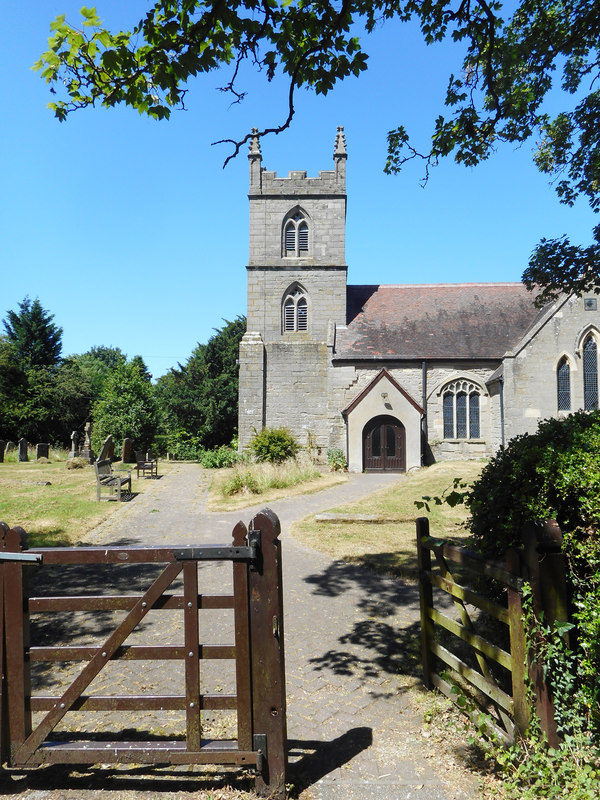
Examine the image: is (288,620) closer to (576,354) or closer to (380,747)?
(380,747)

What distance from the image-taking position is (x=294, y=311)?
27.0 m

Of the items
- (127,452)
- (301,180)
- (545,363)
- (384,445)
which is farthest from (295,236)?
(127,452)

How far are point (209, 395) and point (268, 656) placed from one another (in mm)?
37375

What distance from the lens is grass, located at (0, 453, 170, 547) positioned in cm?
980

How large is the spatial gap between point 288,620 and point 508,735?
2.99m

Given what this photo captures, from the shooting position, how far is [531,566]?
2.97 meters

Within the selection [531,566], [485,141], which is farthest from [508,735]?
[485,141]

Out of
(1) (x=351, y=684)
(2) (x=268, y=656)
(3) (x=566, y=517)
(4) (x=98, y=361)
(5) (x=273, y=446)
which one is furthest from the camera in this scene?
(4) (x=98, y=361)

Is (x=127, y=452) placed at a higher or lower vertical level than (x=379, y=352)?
lower

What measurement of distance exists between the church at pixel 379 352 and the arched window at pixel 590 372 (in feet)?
0.21

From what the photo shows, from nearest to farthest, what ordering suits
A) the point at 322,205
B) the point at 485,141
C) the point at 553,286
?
the point at 485,141, the point at 553,286, the point at 322,205

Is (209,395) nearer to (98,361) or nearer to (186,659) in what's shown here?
(186,659)

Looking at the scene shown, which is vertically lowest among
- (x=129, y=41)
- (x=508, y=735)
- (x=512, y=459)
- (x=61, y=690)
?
(x=61, y=690)

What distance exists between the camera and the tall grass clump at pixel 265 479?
15.8 m
